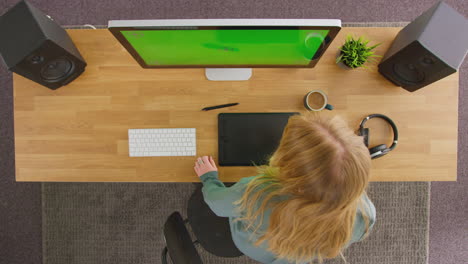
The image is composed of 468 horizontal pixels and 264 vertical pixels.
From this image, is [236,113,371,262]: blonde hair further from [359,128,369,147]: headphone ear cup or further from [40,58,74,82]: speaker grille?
[40,58,74,82]: speaker grille

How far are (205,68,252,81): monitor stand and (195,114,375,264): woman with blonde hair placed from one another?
40cm

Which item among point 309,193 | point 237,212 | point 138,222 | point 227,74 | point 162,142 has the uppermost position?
point 227,74

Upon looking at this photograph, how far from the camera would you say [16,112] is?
4.00 feet

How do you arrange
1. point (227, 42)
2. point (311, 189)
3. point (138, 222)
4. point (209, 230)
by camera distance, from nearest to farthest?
point (311, 189) < point (227, 42) < point (209, 230) < point (138, 222)

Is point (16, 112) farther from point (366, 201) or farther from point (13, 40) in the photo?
point (366, 201)

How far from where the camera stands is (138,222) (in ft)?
6.00

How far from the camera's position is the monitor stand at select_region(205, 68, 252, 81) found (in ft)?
3.93

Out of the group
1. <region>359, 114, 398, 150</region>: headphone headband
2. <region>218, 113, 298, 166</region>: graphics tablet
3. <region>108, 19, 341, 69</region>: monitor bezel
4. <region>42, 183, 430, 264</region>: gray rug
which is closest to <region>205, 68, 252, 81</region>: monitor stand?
<region>218, 113, 298, 166</region>: graphics tablet

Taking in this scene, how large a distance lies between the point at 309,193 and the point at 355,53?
25.4 inches

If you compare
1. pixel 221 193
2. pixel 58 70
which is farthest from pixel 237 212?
pixel 58 70

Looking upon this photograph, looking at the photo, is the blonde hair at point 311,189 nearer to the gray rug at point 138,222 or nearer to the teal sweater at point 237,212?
the teal sweater at point 237,212

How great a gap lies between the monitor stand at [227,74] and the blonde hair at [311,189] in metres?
0.42

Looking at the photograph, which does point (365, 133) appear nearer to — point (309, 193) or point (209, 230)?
point (309, 193)

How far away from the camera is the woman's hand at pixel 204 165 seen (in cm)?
116
